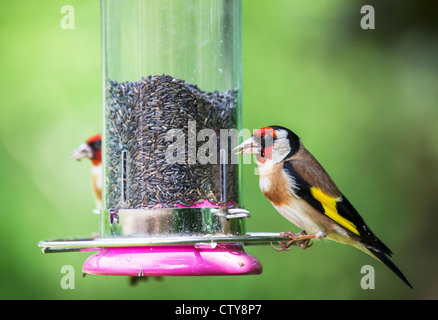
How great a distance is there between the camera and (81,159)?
308 inches

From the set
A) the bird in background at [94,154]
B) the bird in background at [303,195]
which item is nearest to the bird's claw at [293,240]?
the bird in background at [303,195]

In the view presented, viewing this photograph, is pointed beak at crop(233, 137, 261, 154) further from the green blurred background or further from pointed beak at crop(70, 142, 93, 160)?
pointed beak at crop(70, 142, 93, 160)

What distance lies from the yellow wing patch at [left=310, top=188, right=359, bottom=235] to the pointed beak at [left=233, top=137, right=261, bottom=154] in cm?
54

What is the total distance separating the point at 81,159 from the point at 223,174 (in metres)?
3.29

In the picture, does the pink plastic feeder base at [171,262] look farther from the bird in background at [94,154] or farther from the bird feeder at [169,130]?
the bird in background at [94,154]

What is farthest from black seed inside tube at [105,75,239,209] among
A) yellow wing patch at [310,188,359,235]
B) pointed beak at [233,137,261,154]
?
yellow wing patch at [310,188,359,235]

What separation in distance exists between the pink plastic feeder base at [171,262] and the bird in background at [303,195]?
0.72 metres

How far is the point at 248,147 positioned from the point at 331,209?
80 cm

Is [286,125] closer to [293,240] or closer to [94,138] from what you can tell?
[94,138]

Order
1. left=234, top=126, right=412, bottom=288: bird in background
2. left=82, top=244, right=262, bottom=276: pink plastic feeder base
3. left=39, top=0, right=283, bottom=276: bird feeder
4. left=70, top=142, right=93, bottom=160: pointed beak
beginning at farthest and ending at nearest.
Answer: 1. left=70, top=142, right=93, bottom=160: pointed beak
2. left=234, top=126, right=412, bottom=288: bird in background
3. left=39, top=0, right=283, bottom=276: bird feeder
4. left=82, top=244, right=262, bottom=276: pink plastic feeder base

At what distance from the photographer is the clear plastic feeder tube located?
15.5 feet

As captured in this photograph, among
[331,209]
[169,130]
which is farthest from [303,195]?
[169,130]

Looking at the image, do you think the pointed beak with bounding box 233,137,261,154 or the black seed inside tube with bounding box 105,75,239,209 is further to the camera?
the pointed beak with bounding box 233,137,261,154

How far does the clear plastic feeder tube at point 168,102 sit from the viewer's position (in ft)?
15.5
